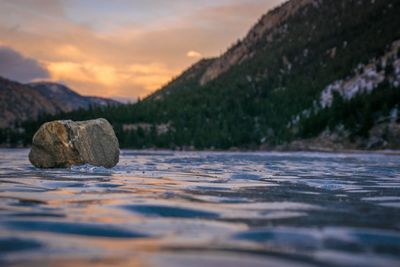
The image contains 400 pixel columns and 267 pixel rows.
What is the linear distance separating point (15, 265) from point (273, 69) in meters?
148

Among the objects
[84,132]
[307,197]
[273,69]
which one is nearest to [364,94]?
[273,69]

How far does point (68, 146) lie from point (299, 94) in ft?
352

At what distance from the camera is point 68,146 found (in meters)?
15.6

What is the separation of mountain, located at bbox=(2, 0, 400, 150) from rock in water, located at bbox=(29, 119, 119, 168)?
192 feet

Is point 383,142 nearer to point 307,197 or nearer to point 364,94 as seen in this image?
point 364,94

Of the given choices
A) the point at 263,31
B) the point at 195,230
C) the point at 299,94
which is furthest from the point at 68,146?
the point at 263,31

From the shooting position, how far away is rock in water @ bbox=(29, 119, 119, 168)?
15609mm

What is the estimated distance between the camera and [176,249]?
333 centimetres

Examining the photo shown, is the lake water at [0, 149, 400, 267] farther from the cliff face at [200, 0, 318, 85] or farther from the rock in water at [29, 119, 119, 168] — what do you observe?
the cliff face at [200, 0, 318, 85]

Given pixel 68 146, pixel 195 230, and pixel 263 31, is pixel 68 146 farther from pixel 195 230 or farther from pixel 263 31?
pixel 263 31

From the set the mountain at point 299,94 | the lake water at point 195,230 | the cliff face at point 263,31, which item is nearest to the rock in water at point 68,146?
the lake water at point 195,230

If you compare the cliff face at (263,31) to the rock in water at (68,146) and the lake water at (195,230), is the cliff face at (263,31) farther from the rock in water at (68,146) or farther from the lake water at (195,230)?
the lake water at (195,230)

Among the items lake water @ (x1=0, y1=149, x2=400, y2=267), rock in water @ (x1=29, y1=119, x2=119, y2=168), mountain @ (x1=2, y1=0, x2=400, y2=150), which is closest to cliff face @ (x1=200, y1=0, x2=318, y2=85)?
mountain @ (x1=2, y1=0, x2=400, y2=150)

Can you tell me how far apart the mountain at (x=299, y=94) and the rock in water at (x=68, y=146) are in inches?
2308
